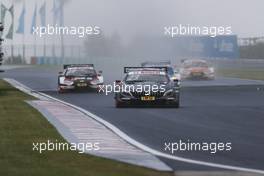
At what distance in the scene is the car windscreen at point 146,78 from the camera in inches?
1050

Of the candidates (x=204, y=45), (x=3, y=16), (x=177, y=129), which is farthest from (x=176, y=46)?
(x=177, y=129)

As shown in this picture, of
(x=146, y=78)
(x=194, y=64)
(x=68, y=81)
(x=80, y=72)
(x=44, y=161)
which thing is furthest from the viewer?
(x=194, y=64)

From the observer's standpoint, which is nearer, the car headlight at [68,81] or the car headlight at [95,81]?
the car headlight at [68,81]

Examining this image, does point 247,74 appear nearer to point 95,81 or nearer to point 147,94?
point 95,81

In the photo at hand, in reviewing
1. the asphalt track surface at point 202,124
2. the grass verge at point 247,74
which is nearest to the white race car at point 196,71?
the grass verge at point 247,74

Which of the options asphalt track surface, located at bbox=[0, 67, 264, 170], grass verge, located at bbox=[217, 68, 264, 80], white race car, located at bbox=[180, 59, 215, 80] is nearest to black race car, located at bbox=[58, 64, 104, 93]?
asphalt track surface, located at bbox=[0, 67, 264, 170]

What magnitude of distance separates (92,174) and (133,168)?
0.72m

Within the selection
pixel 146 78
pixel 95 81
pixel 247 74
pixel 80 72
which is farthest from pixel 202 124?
pixel 247 74

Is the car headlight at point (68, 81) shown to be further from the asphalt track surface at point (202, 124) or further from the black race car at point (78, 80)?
the asphalt track surface at point (202, 124)

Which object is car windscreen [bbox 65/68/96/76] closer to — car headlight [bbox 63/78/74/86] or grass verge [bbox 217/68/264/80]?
car headlight [bbox 63/78/74/86]

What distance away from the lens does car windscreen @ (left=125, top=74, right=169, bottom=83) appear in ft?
87.5

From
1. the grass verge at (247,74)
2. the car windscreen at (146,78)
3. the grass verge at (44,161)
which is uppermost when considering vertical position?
the car windscreen at (146,78)

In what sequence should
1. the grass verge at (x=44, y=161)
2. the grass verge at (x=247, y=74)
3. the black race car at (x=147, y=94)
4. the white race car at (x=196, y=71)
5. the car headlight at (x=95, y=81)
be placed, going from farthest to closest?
1. the grass verge at (x=247, y=74)
2. the white race car at (x=196, y=71)
3. the car headlight at (x=95, y=81)
4. the black race car at (x=147, y=94)
5. the grass verge at (x=44, y=161)

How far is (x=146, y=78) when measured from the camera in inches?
1057
